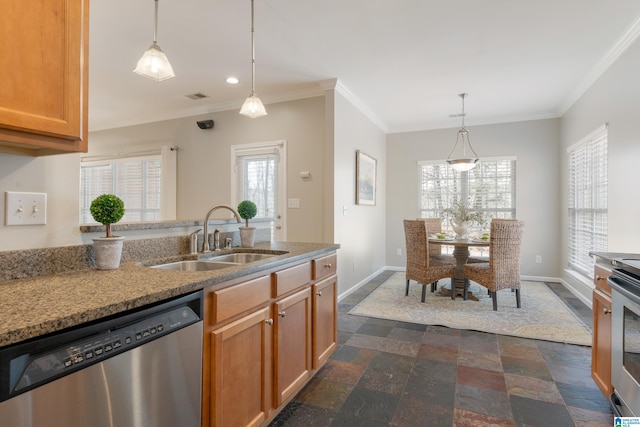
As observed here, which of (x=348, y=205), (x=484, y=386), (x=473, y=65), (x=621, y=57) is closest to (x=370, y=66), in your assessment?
(x=473, y=65)

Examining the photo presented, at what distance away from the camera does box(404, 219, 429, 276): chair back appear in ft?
13.2

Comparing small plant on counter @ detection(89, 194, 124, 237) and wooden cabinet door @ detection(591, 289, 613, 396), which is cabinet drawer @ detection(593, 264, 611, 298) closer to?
wooden cabinet door @ detection(591, 289, 613, 396)

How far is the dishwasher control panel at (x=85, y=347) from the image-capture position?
0.76m

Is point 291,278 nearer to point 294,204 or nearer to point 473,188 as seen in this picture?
point 294,204

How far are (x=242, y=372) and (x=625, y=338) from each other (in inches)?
74.2

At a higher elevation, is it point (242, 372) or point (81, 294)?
point (81, 294)

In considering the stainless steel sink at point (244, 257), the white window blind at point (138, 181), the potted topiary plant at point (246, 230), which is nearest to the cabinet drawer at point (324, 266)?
the stainless steel sink at point (244, 257)

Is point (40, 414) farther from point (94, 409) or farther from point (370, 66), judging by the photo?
point (370, 66)

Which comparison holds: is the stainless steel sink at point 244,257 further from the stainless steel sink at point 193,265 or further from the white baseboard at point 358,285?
the white baseboard at point 358,285

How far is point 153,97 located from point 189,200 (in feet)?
4.98

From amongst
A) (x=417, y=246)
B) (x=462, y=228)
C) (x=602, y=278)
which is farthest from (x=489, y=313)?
(x=602, y=278)

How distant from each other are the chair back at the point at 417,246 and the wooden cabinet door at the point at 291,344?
2337 millimetres

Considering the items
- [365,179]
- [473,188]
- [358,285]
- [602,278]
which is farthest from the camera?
[473,188]

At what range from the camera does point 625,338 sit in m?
1.67
